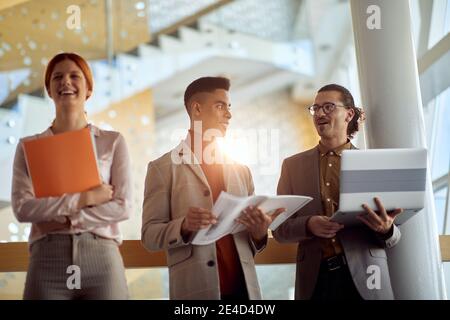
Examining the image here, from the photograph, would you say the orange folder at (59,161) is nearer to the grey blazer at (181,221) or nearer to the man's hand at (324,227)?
the grey blazer at (181,221)

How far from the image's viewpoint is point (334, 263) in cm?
232

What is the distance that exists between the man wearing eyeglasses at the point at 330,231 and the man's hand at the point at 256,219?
0.61 feet

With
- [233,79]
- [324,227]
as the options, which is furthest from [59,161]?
[233,79]

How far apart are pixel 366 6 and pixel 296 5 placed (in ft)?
22.3

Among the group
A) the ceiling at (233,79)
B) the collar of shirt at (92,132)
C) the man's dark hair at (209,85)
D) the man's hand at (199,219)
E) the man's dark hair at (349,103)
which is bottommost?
the man's hand at (199,219)

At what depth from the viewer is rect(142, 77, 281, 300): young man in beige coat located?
216 centimetres

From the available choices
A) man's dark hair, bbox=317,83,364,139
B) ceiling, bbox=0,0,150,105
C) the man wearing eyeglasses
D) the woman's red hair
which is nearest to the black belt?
the man wearing eyeglasses

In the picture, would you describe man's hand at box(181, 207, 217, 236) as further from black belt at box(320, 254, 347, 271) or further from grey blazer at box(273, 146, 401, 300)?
black belt at box(320, 254, 347, 271)

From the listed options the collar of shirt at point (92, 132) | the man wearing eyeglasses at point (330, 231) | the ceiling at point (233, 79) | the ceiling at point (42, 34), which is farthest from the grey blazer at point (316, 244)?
the ceiling at point (233, 79)

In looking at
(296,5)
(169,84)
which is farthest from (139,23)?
(296,5)

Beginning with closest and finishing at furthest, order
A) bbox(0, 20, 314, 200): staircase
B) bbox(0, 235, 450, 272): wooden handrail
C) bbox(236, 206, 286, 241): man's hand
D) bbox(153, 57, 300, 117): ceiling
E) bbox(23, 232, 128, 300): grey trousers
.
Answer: bbox(23, 232, 128, 300): grey trousers, bbox(236, 206, 286, 241): man's hand, bbox(0, 235, 450, 272): wooden handrail, bbox(0, 20, 314, 200): staircase, bbox(153, 57, 300, 117): ceiling

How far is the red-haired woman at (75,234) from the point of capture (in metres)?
2.02

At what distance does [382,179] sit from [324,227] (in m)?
0.28

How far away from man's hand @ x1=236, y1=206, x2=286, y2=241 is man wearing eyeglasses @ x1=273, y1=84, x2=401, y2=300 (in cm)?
19
